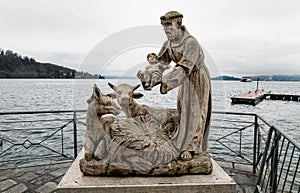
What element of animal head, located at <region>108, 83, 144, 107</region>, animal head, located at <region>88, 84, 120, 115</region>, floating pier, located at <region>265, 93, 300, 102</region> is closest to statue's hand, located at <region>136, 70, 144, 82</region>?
animal head, located at <region>108, 83, 144, 107</region>

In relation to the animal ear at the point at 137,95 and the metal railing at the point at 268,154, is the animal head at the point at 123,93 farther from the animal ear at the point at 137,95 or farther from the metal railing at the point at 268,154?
the metal railing at the point at 268,154

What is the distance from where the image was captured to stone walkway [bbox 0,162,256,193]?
4.09 meters

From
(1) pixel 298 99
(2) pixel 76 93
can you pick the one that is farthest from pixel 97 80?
(1) pixel 298 99

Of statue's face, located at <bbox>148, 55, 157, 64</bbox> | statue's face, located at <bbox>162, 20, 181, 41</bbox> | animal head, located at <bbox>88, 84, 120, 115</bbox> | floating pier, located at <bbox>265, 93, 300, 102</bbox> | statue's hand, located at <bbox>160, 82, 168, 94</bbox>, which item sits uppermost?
statue's face, located at <bbox>162, 20, 181, 41</bbox>

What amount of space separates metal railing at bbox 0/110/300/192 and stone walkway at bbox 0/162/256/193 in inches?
10.1

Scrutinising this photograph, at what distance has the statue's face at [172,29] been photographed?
2646 mm

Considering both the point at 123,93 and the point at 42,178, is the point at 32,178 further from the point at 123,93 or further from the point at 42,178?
the point at 123,93

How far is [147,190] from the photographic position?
2443 millimetres

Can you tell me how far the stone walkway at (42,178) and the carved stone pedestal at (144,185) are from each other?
182cm

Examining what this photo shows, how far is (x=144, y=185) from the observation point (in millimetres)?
2443

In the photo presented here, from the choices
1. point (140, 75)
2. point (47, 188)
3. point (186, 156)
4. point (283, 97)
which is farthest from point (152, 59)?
point (283, 97)

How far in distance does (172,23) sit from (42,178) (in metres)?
3.57

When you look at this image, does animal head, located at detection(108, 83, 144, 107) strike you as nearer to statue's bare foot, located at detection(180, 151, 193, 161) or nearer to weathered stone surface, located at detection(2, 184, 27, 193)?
statue's bare foot, located at detection(180, 151, 193, 161)

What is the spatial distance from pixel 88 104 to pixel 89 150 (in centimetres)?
47
